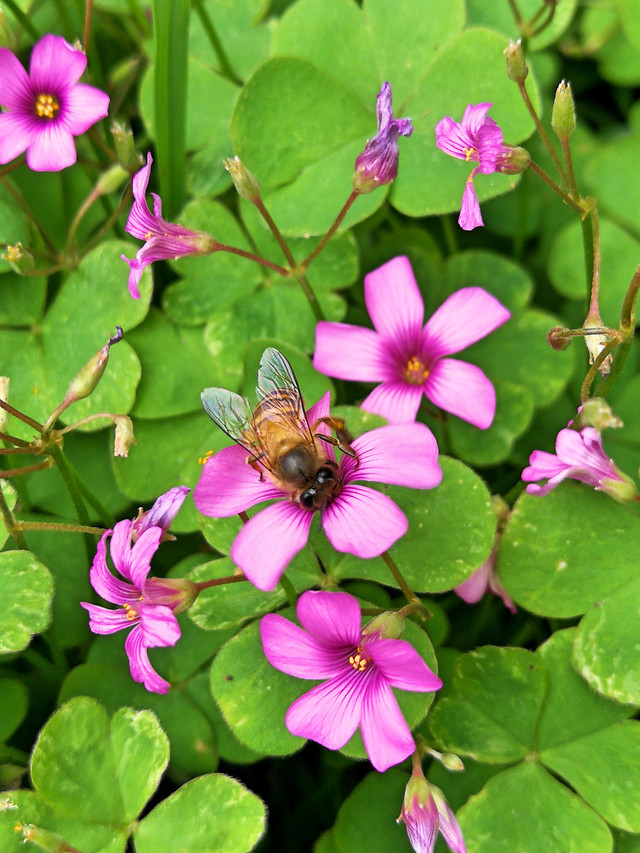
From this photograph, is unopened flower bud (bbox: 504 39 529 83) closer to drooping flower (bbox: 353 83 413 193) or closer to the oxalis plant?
the oxalis plant

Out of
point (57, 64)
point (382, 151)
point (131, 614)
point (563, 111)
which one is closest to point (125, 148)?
point (57, 64)

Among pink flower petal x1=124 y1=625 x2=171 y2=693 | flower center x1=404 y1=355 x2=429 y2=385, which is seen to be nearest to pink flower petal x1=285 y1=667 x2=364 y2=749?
pink flower petal x1=124 y1=625 x2=171 y2=693

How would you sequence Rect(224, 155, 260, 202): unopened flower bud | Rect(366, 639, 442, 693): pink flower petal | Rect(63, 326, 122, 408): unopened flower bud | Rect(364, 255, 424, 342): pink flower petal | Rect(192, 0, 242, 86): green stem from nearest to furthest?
1. Rect(366, 639, 442, 693): pink flower petal
2. Rect(63, 326, 122, 408): unopened flower bud
3. Rect(224, 155, 260, 202): unopened flower bud
4. Rect(364, 255, 424, 342): pink flower petal
5. Rect(192, 0, 242, 86): green stem

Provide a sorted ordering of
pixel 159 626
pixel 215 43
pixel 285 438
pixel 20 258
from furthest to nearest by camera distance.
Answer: pixel 215 43
pixel 20 258
pixel 285 438
pixel 159 626

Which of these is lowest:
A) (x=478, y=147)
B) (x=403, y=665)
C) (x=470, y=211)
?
(x=403, y=665)

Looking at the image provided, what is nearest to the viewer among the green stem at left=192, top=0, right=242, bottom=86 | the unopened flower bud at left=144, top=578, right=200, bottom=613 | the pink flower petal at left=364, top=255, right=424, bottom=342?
the unopened flower bud at left=144, top=578, right=200, bottom=613

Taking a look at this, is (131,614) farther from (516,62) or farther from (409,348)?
(516,62)

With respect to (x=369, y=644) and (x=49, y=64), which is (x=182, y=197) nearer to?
(x=49, y=64)
